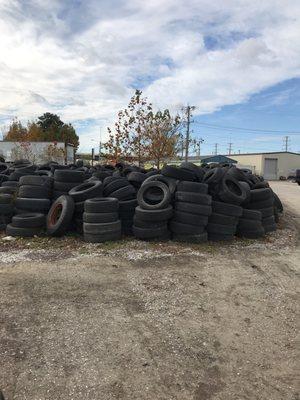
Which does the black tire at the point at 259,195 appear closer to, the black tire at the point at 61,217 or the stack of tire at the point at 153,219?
the stack of tire at the point at 153,219

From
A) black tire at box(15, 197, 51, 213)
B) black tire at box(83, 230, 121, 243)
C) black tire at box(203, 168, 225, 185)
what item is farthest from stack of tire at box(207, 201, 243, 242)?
black tire at box(15, 197, 51, 213)

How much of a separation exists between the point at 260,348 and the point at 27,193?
6.84 metres

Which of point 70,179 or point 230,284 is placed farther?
point 70,179

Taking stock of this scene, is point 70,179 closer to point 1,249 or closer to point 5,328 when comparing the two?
point 1,249

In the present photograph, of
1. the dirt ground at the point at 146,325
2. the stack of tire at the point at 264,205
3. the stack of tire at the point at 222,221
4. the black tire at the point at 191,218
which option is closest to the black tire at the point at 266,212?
the stack of tire at the point at 264,205

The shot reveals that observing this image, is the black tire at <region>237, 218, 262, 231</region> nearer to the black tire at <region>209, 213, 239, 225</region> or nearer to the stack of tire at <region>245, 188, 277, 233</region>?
the black tire at <region>209, 213, 239, 225</region>

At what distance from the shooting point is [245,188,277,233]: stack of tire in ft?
34.8

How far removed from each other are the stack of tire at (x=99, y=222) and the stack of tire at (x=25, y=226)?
1165 millimetres

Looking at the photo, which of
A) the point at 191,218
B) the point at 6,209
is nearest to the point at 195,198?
the point at 191,218

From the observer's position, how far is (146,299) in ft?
19.0

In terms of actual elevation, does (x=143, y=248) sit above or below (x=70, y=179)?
below

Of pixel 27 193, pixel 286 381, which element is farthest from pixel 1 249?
pixel 286 381

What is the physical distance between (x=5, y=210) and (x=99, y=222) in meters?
2.48

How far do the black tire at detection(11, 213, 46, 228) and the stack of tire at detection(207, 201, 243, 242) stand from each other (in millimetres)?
3769
